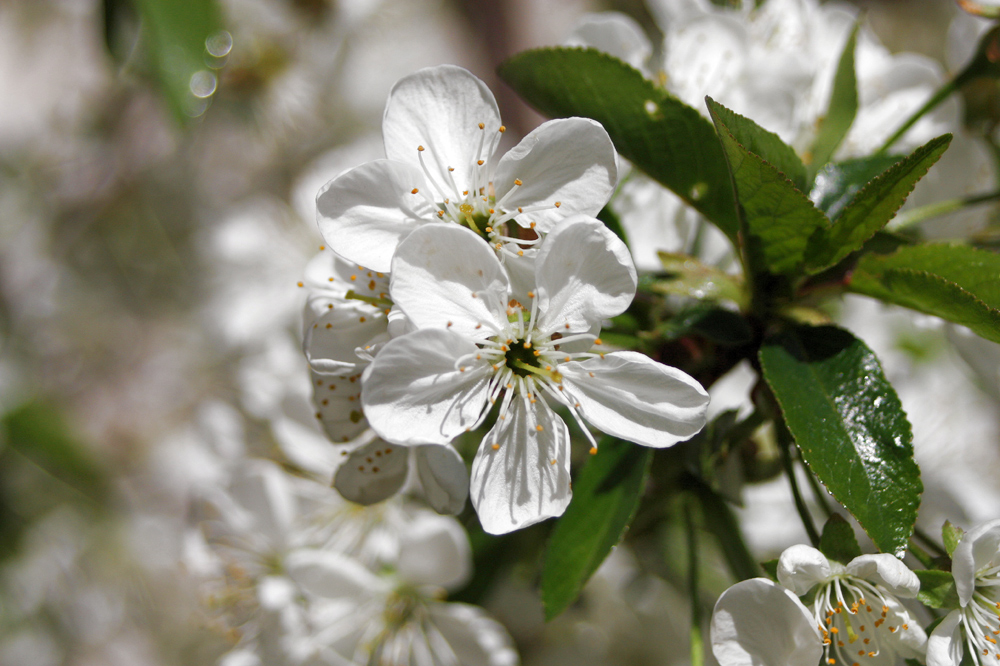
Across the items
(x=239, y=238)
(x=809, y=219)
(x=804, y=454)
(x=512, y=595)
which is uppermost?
(x=809, y=219)

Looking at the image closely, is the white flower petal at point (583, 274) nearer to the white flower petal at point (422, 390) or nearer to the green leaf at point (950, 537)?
the white flower petal at point (422, 390)

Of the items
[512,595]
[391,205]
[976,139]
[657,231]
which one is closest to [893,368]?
[976,139]

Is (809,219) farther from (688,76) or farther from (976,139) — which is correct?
(976,139)

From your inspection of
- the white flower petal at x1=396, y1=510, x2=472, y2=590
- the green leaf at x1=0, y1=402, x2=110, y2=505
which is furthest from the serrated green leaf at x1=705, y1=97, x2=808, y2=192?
the green leaf at x1=0, y1=402, x2=110, y2=505

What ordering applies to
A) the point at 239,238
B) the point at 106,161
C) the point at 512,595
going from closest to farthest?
the point at 512,595, the point at 239,238, the point at 106,161

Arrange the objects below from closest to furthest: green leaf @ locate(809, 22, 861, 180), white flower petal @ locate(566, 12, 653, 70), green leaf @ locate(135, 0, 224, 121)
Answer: green leaf @ locate(809, 22, 861, 180) < white flower petal @ locate(566, 12, 653, 70) < green leaf @ locate(135, 0, 224, 121)

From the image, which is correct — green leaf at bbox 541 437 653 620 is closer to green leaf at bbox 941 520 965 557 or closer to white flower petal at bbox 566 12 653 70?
green leaf at bbox 941 520 965 557
